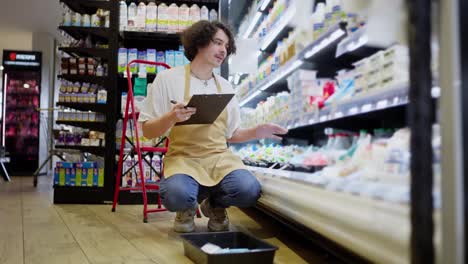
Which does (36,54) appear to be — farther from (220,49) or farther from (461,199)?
(461,199)

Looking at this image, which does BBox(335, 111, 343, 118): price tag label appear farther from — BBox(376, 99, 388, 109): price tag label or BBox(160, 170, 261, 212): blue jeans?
BBox(160, 170, 261, 212): blue jeans

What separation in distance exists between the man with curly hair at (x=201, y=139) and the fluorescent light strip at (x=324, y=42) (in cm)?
55

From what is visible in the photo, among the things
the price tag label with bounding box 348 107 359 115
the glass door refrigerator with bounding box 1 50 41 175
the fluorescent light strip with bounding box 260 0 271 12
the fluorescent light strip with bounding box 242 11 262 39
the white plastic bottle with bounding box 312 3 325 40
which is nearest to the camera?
the price tag label with bounding box 348 107 359 115

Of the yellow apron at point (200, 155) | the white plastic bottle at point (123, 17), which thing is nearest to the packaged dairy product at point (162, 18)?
the white plastic bottle at point (123, 17)

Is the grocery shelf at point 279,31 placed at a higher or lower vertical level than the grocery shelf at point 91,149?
higher

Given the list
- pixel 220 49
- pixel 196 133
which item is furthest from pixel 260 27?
pixel 196 133

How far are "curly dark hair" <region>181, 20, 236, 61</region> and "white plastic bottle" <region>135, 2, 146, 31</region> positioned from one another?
57.2 inches

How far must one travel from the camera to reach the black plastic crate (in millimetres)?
1781

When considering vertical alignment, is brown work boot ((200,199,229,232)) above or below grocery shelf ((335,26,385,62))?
below

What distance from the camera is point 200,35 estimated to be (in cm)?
282

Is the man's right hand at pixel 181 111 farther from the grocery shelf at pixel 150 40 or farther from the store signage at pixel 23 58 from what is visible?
the store signage at pixel 23 58

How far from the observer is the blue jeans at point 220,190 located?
2491 millimetres

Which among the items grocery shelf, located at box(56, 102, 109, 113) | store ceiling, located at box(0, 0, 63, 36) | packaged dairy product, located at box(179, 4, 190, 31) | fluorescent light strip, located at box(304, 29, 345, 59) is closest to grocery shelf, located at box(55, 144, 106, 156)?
grocery shelf, located at box(56, 102, 109, 113)

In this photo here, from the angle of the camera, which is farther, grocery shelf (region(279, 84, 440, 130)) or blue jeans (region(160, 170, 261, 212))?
blue jeans (region(160, 170, 261, 212))
